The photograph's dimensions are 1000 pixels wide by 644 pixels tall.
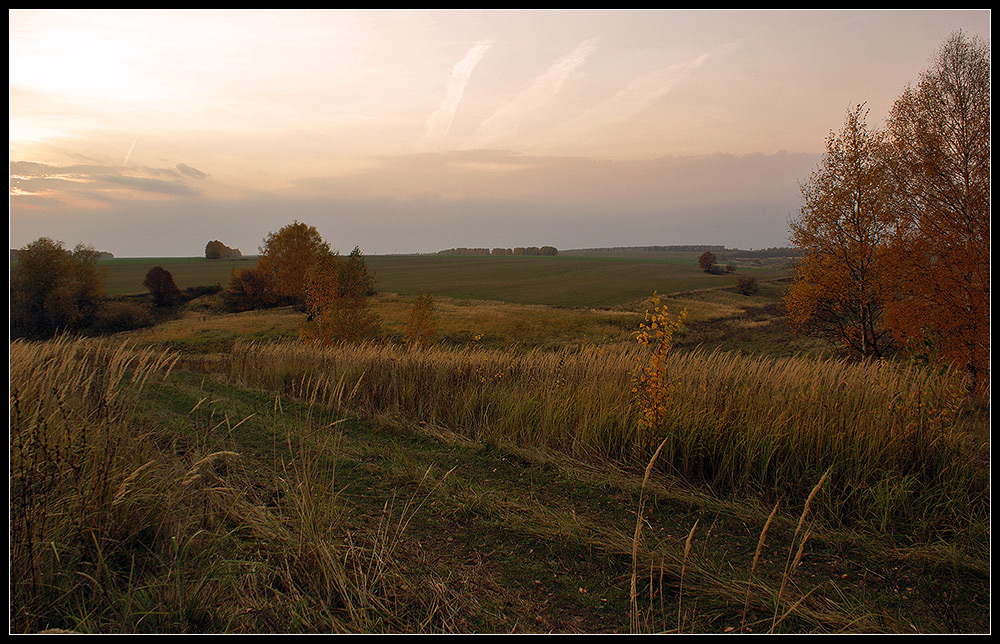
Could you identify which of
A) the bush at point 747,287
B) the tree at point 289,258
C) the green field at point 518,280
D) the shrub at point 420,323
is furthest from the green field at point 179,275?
the bush at point 747,287

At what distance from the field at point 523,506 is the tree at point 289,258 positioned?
163ft

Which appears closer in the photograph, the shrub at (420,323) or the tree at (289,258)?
the shrub at (420,323)

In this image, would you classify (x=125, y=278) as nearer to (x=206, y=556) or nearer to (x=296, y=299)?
(x=296, y=299)

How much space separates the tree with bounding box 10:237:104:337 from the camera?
3847cm

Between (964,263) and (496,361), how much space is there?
12.9 m

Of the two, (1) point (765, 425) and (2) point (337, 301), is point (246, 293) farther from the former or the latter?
(1) point (765, 425)

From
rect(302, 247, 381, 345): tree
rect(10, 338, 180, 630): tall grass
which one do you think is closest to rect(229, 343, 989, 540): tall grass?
rect(10, 338, 180, 630): tall grass

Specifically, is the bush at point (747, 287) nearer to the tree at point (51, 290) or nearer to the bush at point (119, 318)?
the bush at point (119, 318)

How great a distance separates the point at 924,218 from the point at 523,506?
52.1ft

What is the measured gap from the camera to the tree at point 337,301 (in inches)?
1193

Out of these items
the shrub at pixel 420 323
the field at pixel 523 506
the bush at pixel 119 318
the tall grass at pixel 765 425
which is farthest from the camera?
the bush at pixel 119 318

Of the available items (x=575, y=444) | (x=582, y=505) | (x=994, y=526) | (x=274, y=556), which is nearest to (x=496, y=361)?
(x=575, y=444)
